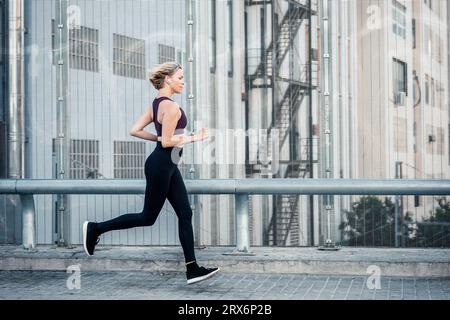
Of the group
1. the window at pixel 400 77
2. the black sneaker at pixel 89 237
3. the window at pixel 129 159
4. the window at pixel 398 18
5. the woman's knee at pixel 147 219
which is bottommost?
the black sneaker at pixel 89 237

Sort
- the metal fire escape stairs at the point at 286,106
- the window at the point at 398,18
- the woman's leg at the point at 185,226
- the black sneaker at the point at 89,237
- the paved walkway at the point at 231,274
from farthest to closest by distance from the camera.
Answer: the metal fire escape stairs at the point at 286,106, the window at the point at 398,18, the black sneaker at the point at 89,237, the woman's leg at the point at 185,226, the paved walkway at the point at 231,274

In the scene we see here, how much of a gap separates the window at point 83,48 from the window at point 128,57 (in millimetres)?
215

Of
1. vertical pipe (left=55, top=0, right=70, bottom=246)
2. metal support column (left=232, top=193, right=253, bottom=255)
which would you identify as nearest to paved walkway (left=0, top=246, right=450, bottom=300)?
metal support column (left=232, top=193, right=253, bottom=255)

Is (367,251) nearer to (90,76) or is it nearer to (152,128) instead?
(152,128)

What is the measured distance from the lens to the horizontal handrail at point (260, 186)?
331 inches

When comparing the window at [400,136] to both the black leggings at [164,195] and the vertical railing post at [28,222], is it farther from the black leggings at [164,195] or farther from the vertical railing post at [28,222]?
the vertical railing post at [28,222]

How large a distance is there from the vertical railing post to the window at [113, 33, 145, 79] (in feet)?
5.52

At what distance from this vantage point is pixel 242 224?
8797 millimetres

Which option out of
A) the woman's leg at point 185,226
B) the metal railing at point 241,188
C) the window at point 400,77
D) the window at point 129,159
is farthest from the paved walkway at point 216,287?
the window at point 400,77

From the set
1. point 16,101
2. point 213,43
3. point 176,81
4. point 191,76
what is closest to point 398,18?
point 213,43

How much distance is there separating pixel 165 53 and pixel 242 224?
6.86 feet

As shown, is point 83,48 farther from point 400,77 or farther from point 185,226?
point 400,77
